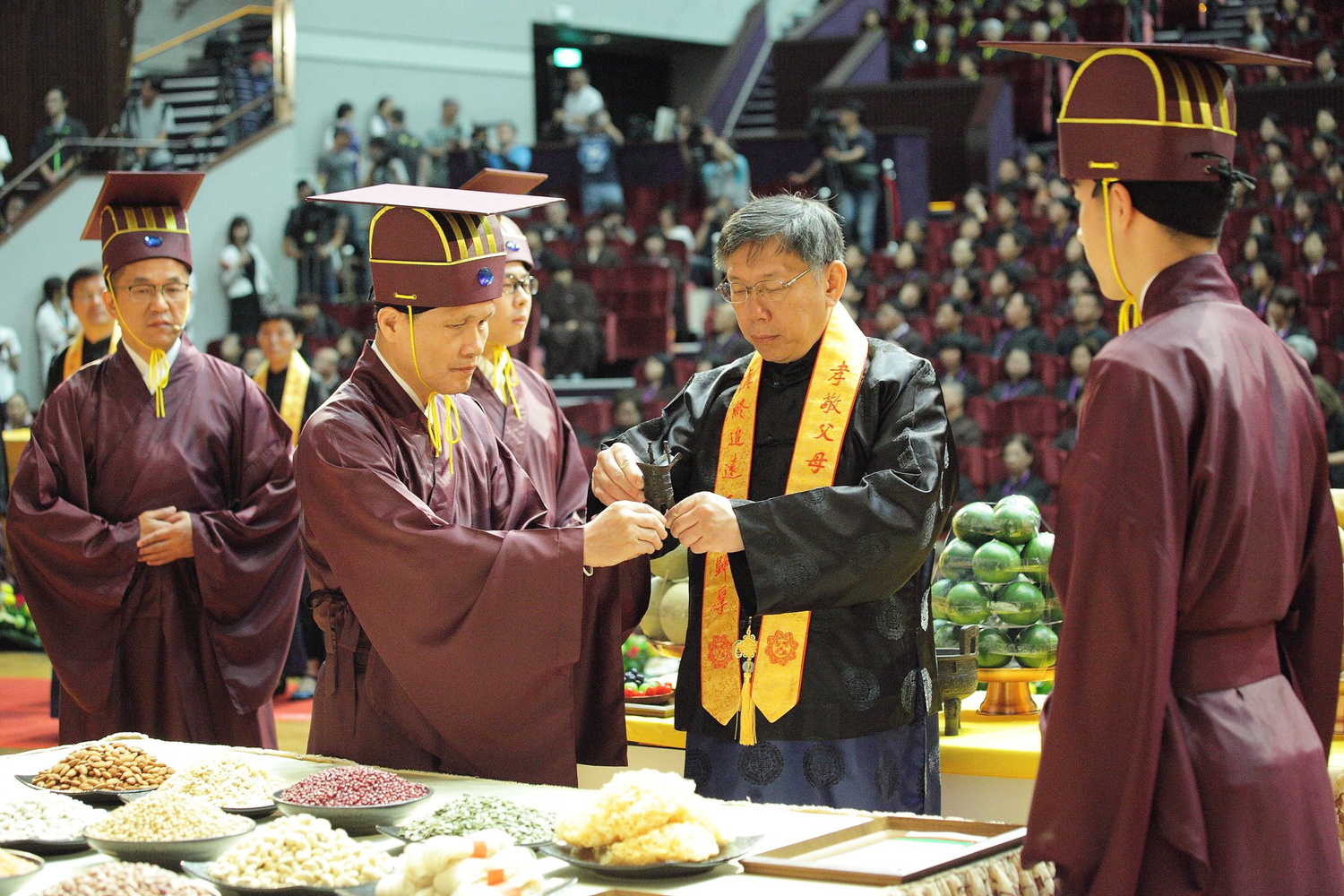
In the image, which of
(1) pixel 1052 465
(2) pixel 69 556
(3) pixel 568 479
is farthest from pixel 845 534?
(1) pixel 1052 465

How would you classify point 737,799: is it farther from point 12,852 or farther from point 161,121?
point 161,121

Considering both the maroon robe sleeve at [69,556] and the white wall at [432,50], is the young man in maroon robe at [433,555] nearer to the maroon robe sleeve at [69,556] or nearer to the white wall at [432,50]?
the maroon robe sleeve at [69,556]

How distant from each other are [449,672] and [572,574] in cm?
24

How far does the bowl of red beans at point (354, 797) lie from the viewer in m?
2.06

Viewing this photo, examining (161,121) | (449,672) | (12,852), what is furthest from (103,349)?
(161,121)

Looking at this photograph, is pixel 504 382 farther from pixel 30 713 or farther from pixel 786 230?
pixel 30 713

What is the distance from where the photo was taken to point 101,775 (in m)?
2.30

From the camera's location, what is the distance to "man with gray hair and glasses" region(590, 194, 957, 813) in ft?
8.07

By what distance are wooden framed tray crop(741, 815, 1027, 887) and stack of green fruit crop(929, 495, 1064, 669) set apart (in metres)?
0.88

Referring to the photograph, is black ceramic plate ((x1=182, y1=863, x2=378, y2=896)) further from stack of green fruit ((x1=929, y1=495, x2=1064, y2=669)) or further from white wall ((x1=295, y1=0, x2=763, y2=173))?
white wall ((x1=295, y1=0, x2=763, y2=173))

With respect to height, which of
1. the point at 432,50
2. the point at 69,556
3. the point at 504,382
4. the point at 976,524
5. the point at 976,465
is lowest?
the point at 976,465

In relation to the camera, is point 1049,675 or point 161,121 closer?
point 1049,675

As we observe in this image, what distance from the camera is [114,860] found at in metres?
1.97

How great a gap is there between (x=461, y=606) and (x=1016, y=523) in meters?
1.12
